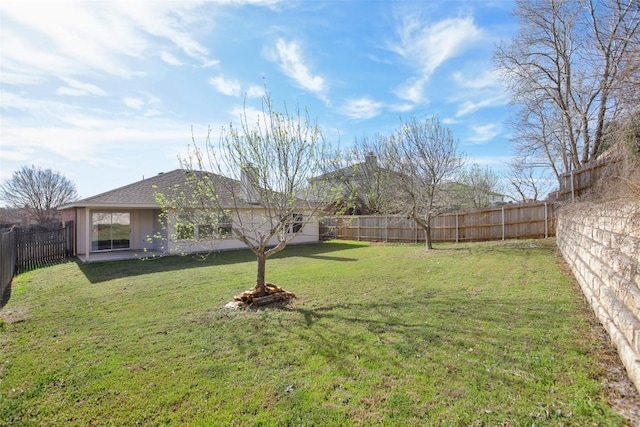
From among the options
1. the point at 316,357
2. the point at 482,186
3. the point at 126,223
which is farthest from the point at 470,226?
the point at 126,223

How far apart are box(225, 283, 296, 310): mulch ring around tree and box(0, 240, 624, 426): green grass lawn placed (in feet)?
1.00

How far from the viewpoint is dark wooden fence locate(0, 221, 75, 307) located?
8922 millimetres

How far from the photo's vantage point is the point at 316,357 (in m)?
3.94

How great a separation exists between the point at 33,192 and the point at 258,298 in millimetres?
37971

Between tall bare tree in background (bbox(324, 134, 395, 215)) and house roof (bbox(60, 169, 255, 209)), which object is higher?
tall bare tree in background (bbox(324, 134, 395, 215))

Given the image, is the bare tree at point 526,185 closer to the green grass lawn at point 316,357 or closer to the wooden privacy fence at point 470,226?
the wooden privacy fence at point 470,226

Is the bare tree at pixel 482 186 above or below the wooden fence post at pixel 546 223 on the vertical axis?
above

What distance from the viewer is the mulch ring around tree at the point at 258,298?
620 centimetres

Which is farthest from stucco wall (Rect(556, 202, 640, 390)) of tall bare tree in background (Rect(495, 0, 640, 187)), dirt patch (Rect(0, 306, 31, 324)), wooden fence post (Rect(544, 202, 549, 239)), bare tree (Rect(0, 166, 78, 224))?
bare tree (Rect(0, 166, 78, 224))

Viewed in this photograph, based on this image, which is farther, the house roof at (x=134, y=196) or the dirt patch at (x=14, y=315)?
the house roof at (x=134, y=196)

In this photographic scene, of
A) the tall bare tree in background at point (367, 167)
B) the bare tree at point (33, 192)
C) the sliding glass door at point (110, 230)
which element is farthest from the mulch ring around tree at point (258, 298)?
the bare tree at point (33, 192)

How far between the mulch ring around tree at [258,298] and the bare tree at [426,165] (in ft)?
29.6

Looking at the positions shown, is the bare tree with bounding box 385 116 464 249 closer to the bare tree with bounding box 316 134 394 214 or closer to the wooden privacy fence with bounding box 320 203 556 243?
the wooden privacy fence with bounding box 320 203 556 243

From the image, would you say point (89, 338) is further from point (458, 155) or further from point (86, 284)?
point (458, 155)
